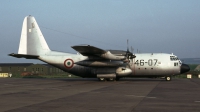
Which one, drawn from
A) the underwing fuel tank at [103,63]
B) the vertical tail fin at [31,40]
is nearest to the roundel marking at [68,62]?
the underwing fuel tank at [103,63]

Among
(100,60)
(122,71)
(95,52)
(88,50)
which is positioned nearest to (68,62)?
(100,60)

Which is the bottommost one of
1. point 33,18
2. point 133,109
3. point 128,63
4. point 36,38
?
point 133,109

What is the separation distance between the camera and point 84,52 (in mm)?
30922

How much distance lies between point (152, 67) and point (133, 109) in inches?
881

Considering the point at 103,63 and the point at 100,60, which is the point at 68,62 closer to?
the point at 100,60

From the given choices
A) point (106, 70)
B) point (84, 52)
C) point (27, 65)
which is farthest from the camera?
point (27, 65)

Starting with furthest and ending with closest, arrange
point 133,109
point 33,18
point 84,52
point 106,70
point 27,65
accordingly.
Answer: point 27,65 < point 33,18 < point 106,70 < point 84,52 < point 133,109

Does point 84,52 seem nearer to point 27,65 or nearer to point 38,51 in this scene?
point 38,51

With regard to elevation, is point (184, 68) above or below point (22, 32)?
below

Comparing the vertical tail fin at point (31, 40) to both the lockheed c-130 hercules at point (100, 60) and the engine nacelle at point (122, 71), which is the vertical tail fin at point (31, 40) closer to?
the lockheed c-130 hercules at point (100, 60)

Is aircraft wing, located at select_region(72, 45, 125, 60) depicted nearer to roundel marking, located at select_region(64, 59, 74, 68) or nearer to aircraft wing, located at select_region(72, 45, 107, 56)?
aircraft wing, located at select_region(72, 45, 107, 56)

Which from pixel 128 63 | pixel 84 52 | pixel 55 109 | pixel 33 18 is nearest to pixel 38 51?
pixel 33 18

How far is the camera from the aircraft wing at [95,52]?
2905 cm

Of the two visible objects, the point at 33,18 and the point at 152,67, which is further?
the point at 33,18
